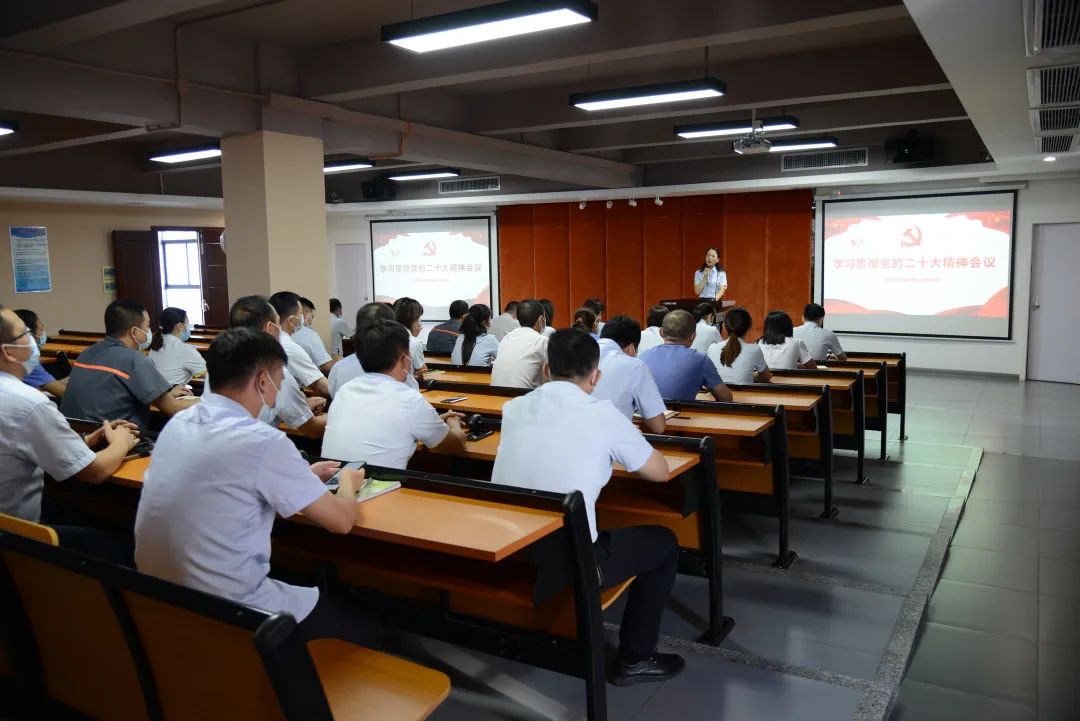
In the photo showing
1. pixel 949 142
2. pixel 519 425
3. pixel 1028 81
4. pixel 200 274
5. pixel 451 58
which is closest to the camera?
pixel 519 425

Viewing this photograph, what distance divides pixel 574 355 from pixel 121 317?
238 cm

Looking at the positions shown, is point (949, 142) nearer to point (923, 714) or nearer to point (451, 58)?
point (451, 58)

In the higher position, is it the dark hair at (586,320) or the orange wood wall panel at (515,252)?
the orange wood wall panel at (515,252)

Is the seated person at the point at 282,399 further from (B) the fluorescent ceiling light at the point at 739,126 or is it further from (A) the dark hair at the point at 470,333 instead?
(B) the fluorescent ceiling light at the point at 739,126

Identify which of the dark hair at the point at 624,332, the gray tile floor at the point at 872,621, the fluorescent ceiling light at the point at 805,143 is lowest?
the gray tile floor at the point at 872,621

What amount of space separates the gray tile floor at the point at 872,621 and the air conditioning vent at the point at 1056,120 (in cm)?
254

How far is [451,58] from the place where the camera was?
5.88 m

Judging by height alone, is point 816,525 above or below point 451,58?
below

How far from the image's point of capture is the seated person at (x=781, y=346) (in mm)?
5926

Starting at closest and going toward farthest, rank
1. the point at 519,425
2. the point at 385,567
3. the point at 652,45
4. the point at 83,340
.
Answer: the point at 385,567 < the point at 519,425 < the point at 652,45 < the point at 83,340

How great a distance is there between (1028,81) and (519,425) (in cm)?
393

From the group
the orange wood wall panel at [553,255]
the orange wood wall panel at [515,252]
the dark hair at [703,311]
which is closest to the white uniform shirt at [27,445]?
the dark hair at [703,311]

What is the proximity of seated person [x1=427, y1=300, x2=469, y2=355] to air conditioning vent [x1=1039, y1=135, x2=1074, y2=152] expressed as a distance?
5.34m

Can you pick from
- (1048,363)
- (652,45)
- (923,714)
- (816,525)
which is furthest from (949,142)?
(923,714)
